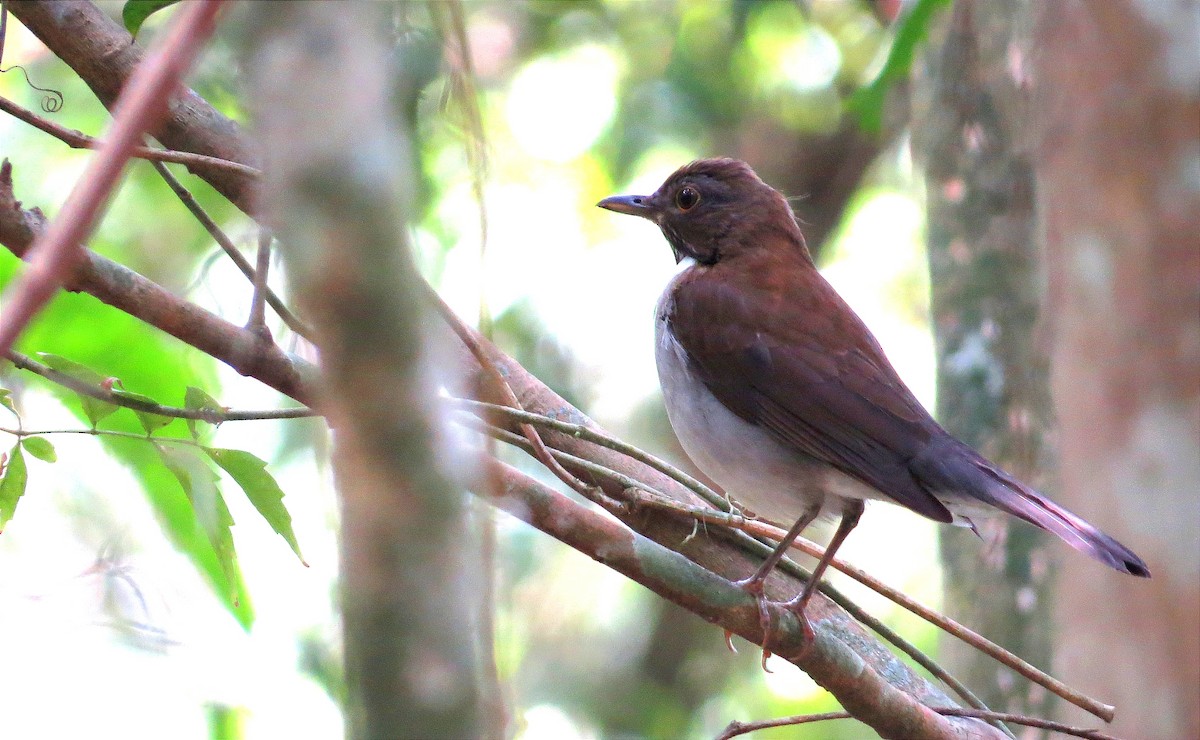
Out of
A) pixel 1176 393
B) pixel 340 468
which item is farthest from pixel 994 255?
pixel 340 468

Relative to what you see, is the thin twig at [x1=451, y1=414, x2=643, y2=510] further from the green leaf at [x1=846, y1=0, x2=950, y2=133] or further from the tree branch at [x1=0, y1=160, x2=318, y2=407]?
the green leaf at [x1=846, y1=0, x2=950, y2=133]

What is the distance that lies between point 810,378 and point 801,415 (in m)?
0.18

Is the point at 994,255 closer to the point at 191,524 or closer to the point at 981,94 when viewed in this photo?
the point at 981,94

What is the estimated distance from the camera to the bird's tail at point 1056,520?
3473 millimetres

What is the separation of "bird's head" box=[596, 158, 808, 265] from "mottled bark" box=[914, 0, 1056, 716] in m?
1.11

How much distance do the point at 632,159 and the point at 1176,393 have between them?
4.43m

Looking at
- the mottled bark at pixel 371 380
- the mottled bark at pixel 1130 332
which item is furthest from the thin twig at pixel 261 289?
the mottled bark at pixel 1130 332

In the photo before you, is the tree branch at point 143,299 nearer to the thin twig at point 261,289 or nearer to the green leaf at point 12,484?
the thin twig at point 261,289

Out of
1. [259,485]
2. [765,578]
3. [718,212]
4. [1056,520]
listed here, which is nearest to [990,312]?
[718,212]

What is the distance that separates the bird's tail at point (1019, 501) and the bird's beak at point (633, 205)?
1939 mm

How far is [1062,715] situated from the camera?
5.45 metres

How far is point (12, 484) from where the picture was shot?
2.74 m

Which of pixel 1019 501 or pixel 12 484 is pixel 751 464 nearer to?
pixel 1019 501

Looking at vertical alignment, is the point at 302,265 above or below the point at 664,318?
below
